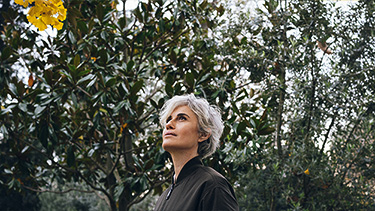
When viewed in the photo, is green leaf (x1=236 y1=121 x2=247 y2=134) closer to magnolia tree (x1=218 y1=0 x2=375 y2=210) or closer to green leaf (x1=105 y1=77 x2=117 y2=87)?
magnolia tree (x1=218 y1=0 x2=375 y2=210)

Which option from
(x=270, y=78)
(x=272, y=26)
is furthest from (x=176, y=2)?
(x=270, y=78)

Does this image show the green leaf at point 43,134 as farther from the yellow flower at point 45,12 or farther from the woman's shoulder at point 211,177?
the woman's shoulder at point 211,177

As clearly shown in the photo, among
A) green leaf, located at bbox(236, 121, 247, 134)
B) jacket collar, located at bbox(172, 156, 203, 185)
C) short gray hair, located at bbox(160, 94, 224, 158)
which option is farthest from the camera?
green leaf, located at bbox(236, 121, 247, 134)

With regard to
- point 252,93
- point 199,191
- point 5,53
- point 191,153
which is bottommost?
point 199,191

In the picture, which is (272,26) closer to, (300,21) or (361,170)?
(300,21)

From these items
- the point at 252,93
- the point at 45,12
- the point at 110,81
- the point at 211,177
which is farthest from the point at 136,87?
the point at 211,177

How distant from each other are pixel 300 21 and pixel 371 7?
66cm

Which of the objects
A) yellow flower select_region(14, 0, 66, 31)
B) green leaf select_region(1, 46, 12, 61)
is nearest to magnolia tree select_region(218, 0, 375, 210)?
yellow flower select_region(14, 0, 66, 31)

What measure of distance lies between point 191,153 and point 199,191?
290 millimetres

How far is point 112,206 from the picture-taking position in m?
4.23

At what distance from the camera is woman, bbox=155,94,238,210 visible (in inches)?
48.9

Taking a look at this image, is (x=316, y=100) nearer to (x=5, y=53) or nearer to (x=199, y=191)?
(x=199, y=191)

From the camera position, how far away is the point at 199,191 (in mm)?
1260

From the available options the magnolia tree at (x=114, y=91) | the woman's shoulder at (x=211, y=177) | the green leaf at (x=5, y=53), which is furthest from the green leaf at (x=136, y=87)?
the woman's shoulder at (x=211, y=177)
